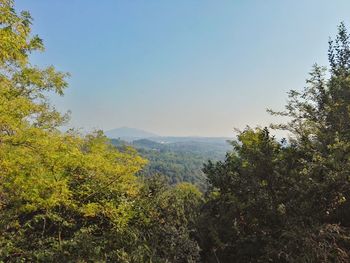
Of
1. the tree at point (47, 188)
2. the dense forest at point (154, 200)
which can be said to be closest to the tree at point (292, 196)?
the dense forest at point (154, 200)

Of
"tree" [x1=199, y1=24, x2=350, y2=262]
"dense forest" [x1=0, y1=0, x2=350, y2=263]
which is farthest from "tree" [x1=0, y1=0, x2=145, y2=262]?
"tree" [x1=199, y1=24, x2=350, y2=262]

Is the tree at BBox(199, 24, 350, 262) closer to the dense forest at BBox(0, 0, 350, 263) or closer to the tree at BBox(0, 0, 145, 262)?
the dense forest at BBox(0, 0, 350, 263)

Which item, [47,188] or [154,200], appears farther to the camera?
[154,200]

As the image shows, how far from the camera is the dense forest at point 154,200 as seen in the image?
6645 mm

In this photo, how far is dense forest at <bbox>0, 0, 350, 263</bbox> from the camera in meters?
6.64

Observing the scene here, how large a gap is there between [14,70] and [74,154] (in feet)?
11.7

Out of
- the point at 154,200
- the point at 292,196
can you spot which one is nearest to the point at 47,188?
the point at 154,200

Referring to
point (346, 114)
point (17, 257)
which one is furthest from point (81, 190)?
point (346, 114)

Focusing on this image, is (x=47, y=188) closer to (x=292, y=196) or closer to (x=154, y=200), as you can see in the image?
(x=154, y=200)

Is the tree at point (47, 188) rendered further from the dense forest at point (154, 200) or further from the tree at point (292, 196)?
the tree at point (292, 196)

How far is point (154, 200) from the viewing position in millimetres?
10703

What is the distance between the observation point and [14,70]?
949cm

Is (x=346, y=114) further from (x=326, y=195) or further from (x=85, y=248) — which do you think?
(x=85, y=248)

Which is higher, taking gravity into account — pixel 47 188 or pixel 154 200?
pixel 47 188
